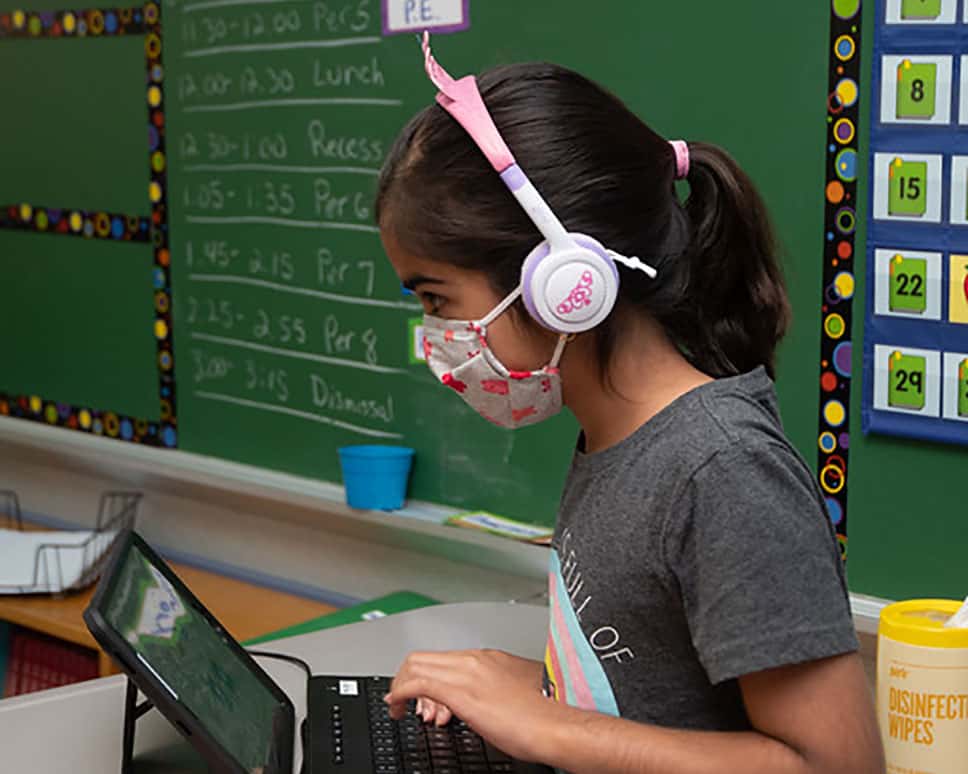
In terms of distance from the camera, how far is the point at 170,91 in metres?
2.73

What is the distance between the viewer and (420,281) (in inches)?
46.8

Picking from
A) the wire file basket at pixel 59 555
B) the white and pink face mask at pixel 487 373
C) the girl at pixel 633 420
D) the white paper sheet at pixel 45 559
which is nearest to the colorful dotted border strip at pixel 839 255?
the girl at pixel 633 420

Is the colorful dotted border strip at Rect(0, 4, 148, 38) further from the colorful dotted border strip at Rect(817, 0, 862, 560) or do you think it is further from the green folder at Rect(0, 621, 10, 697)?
the colorful dotted border strip at Rect(817, 0, 862, 560)

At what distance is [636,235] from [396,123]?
1.25 m

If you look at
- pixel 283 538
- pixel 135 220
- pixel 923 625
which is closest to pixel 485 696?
pixel 923 625

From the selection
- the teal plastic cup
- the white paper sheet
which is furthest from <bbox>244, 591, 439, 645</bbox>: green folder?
the white paper sheet

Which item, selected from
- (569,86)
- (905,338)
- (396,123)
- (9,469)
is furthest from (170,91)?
(569,86)

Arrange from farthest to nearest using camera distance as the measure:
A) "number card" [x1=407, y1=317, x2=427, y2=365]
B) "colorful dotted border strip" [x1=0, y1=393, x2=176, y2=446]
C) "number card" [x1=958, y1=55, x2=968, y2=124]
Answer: "colorful dotted border strip" [x1=0, y1=393, x2=176, y2=446], "number card" [x1=407, y1=317, x2=427, y2=365], "number card" [x1=958, y1=55, x2=968, y2=124]

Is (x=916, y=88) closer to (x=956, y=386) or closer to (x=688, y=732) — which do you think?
(x=956, y=386)

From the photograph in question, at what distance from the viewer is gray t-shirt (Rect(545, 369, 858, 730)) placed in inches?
39.8

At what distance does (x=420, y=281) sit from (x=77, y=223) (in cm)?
195

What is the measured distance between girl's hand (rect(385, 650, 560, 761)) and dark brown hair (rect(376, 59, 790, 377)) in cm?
26

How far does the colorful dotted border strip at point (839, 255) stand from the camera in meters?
1.77

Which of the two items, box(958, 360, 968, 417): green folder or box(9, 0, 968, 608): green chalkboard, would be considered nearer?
box(958, 360, 968, 417): green folder
